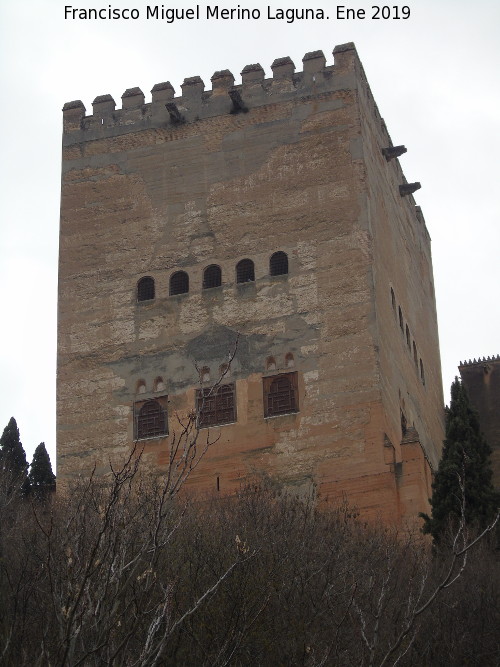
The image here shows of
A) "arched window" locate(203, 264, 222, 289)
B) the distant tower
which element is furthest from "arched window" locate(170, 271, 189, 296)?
the distant tower

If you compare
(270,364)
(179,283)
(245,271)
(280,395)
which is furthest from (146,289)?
(280,395)

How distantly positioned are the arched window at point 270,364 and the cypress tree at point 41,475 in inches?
230

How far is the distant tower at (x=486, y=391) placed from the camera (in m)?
42.8

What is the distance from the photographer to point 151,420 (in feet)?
121

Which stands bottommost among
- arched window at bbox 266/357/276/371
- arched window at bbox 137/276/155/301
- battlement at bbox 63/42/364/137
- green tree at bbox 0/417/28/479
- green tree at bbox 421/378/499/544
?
green tree at bbox 421/378/499/544

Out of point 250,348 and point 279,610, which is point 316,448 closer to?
point 250,348

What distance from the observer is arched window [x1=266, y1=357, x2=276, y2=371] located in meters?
36.3

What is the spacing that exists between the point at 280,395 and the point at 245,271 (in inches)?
132

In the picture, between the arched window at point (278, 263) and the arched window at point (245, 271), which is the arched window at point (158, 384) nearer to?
the arched window at point (245, 271)

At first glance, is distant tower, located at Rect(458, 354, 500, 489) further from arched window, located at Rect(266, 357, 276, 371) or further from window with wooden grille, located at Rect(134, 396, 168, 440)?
window with wooden grille, located at Rect(134, 396, 168, 440)

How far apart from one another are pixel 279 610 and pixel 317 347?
12319 mm

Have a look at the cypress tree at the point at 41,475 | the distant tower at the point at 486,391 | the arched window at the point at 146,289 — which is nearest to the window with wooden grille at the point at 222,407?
the arched window at the point at 146,289

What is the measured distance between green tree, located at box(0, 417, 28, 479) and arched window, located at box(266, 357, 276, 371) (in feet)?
19.5

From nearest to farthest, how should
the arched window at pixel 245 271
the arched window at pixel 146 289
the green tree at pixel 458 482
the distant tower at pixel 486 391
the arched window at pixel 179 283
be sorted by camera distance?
1. the green tree at pixel 458 482
2. the arched window at pixel 245 271
3. the arched window at pixel 179 283
4. the arched window at pixel 146 289
5. the distant tower at pixel 486 391
